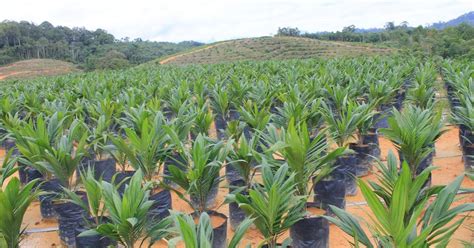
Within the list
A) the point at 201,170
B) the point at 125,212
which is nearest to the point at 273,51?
the point at 201,170

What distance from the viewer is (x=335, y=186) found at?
127 inches

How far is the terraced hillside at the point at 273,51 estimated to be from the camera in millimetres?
38625

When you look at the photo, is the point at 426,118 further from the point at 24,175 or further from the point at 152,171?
the point at 24,175

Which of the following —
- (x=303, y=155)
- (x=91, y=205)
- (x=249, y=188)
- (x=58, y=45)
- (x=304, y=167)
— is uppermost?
(x=58, y=45)

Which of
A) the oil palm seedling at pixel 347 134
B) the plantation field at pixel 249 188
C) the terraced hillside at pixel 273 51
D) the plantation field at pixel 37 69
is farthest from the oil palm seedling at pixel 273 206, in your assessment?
the plantation field at pixel 37 69

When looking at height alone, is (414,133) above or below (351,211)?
above

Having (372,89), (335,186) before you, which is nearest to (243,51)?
(372,89)

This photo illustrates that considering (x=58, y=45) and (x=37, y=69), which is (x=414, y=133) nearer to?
(x=37, y=69)

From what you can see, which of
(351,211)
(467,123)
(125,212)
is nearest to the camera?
(125,212)

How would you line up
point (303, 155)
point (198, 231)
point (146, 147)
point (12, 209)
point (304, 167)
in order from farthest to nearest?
point (146, 147)
point (304, 167)
point (303, 155)
point (12, 209)
point (198, 231)

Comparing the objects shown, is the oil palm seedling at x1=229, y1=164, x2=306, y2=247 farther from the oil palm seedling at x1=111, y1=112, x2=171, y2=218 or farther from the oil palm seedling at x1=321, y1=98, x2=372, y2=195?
the oil palm seedling at x1=321, y1=98, x2=372, y2=195

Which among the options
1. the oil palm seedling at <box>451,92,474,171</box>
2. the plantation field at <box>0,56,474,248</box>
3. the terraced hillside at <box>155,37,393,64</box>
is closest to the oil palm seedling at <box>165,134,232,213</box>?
the plantation field at <box>0,56,474,248</box>

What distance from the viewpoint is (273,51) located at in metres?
42.0

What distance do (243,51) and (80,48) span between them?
33451mm
